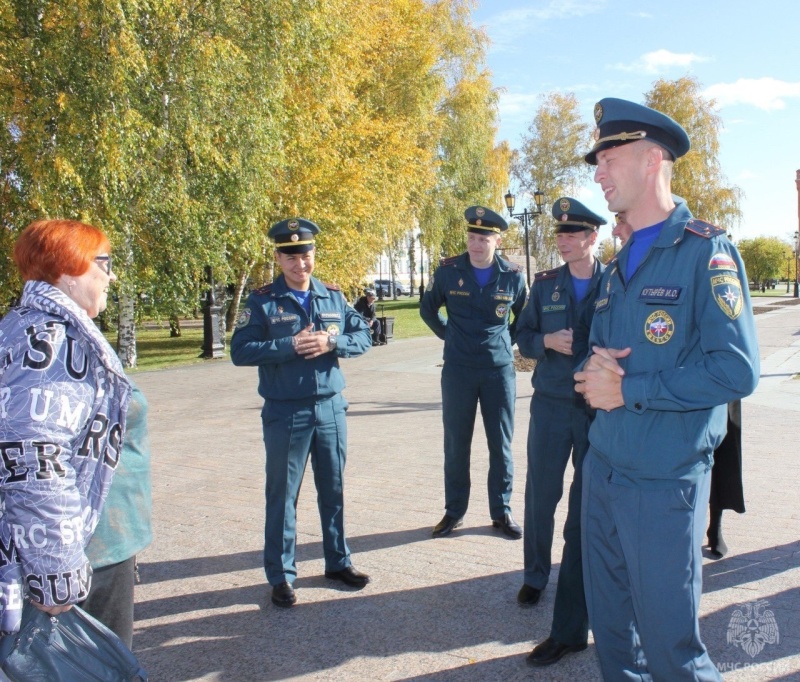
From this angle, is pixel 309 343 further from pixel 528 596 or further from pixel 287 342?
pixel 528 596

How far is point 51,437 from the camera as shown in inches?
79.0

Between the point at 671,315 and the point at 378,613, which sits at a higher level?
the point at 671,315

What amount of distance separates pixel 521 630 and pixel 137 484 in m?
2.15

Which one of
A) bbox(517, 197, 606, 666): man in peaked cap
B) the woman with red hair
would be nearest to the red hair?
the woman with red hair

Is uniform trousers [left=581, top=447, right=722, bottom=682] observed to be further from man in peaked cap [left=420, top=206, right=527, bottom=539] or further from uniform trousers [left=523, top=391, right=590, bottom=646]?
man in peaked cap [left=420, top=206, right=527, bottom=539]

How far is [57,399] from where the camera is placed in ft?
6.68

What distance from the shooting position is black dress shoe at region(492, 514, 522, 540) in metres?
4.92

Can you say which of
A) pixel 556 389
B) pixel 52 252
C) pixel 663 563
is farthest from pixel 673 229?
pixel 52 252

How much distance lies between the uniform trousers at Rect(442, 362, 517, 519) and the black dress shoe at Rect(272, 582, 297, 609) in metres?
1.47

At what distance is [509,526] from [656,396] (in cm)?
302

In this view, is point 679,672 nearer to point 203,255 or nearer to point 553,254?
point 203,255

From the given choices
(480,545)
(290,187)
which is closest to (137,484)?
(480,545)

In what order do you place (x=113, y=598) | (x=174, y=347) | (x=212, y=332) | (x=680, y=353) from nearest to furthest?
(x=680, y=353) < (x=113, y=598) < (x=212, y=332) < (x=174, y=347)

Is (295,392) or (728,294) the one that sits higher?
(728,294)
